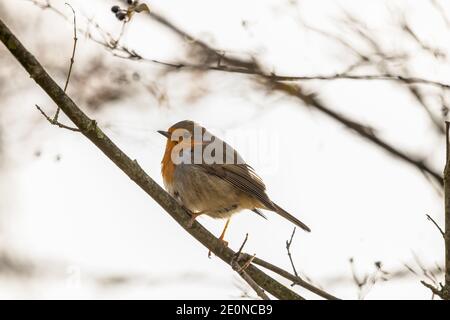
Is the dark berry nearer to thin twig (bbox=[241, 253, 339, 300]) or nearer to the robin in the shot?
the robin

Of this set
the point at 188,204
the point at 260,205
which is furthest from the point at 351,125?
the point at 188,204

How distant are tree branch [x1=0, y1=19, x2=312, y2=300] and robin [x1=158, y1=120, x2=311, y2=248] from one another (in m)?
0.96

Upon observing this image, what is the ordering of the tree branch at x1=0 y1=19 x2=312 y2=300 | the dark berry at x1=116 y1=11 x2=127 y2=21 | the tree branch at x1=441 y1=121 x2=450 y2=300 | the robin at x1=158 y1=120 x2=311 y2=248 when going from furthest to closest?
the robin at x1=158 y1=120 x2=311 y2=248, the dark berry at x1=116 y1=11 x2=127 y2=21, the tree branch at x1=441 y1=121 x2=450 y2=300, the tree branch at x1=0 y1=19 x2=312 y2=300

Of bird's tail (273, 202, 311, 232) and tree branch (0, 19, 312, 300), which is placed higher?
bird's tail (273, 202, 311, 232)

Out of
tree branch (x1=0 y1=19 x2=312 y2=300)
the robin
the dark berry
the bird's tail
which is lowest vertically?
tree branch (x1=0 y1=19 x2=312 y2=300)

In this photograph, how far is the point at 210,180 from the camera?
6520 mm

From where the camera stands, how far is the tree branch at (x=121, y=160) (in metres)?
4.30

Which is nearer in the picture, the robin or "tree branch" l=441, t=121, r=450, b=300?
"tree branch" l=441, t=121, r=450, b=300

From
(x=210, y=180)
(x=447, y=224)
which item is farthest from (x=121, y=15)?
(x=447, y=224)

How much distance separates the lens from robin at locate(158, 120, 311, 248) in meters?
6.39

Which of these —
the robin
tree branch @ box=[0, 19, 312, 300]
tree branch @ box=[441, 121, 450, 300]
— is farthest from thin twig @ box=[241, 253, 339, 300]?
the robin
